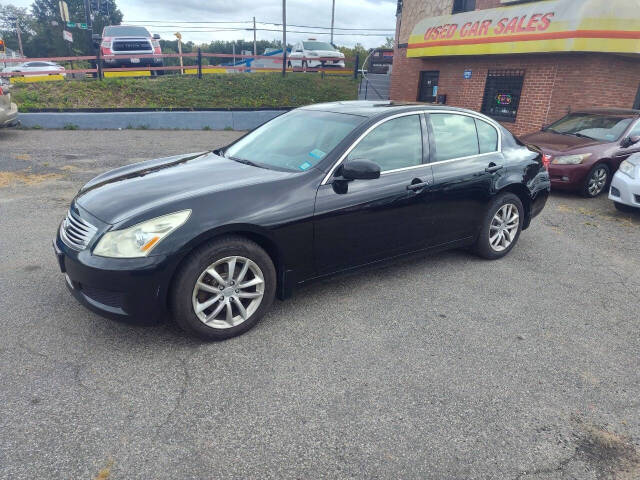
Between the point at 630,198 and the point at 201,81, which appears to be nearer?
the point at 630,198

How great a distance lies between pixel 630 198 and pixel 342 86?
48.2ft

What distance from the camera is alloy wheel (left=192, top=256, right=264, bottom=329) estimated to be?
308cm

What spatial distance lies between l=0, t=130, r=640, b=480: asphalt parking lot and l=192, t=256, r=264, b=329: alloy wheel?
0.70 ft

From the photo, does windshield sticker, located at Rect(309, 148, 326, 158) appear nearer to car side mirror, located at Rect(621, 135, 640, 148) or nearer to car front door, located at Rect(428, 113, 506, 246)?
car front door, located at Rect(428, 113, 506, 246)

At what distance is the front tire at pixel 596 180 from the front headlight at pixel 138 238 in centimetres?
729

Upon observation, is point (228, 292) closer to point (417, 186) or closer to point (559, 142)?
point (417, 186)

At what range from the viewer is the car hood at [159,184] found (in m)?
3.12

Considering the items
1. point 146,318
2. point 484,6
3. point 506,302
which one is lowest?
point 506,302

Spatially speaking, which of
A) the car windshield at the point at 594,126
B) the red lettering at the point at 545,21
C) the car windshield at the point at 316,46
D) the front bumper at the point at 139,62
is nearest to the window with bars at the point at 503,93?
the red lettering at the point at 545,21

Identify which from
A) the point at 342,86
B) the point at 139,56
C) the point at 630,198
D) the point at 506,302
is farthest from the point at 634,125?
the point at 139,56

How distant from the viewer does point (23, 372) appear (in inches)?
111

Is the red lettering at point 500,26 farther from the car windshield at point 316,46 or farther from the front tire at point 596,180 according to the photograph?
the car windshield at point 316,46

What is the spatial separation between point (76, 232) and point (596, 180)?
8046 millimetres

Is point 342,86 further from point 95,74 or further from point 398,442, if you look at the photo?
point 398,442
